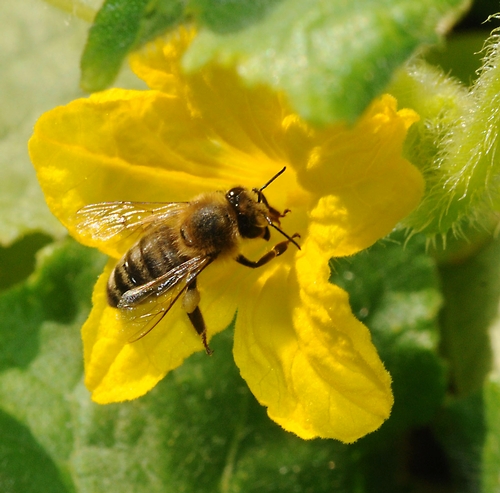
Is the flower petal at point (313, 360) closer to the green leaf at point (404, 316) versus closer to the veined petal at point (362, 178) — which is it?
the veined petal at point (362, 178)

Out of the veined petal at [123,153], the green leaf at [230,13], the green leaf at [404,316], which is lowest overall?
the green leaf at [404,316]

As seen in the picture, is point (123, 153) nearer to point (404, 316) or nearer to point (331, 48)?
point (331, 48)

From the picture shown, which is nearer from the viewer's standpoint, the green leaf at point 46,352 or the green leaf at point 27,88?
the green leaf at point 46,352

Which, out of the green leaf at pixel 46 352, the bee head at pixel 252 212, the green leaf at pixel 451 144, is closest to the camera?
the green leaf at pixel 451 144

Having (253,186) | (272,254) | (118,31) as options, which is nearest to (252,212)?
(272,254)

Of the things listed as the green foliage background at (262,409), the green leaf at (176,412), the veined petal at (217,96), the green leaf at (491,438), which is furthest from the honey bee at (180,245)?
the green leaf at (491,438)

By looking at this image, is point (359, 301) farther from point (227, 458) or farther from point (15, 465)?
point (15, 465)

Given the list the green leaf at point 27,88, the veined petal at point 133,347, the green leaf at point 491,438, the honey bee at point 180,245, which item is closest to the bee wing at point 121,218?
the honey bee at point 180,245

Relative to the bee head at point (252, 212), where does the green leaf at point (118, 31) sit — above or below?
above

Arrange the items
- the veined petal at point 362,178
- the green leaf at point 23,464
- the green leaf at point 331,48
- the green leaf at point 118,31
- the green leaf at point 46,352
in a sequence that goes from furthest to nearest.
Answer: the green leaf at point 46,352, the green leaf at point 23,464, the veined petal at point 362,178, the green leaf at point 118,31, the green leaf at point 331,48
